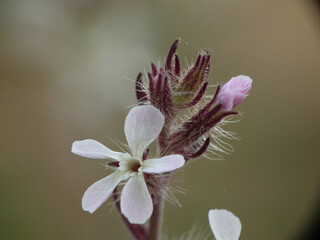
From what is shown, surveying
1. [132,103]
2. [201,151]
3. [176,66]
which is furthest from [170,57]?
A: [132,103]

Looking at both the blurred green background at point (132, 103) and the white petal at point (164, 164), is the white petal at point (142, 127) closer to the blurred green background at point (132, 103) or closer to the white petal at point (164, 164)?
the white petal at point (164, 164)

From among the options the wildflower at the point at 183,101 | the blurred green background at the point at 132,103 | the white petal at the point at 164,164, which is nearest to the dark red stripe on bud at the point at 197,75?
the wildflower at the point at 183,101

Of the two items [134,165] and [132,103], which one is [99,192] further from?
[132,103]

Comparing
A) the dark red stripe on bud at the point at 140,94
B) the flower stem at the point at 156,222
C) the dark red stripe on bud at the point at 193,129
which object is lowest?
the flower stem at the point at 156,222

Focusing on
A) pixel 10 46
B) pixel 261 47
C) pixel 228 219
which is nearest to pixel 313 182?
pixel 261 47

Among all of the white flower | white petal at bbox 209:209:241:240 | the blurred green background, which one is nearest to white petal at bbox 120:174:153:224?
the white flower

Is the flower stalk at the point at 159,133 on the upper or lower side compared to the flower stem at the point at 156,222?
upper
